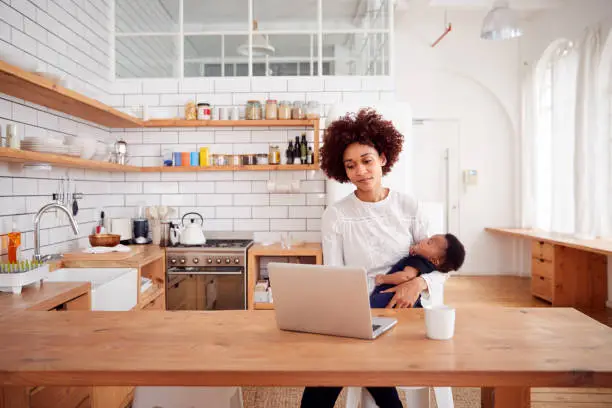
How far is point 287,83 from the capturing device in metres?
4.75

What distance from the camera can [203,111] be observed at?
454 centimetres

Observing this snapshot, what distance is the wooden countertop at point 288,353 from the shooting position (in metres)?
1.21

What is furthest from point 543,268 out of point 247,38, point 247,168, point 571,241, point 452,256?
point 247,38

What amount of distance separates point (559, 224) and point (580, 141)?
1.13 meters

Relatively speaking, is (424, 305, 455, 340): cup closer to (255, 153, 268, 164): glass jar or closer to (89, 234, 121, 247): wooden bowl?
(89, 234, 121, 247): wooden bowl

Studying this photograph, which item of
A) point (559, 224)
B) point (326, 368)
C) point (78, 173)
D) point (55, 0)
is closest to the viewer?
point (326, 368)

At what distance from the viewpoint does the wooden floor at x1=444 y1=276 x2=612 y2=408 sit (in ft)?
9.64

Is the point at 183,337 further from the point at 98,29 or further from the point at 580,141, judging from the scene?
the point at 580,141

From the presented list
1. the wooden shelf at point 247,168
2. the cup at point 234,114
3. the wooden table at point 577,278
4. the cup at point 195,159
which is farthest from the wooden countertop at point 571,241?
the cup at point 195,159

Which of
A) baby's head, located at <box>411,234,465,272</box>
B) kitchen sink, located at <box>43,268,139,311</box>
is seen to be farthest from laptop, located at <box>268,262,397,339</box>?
kitchen sink, located at <box>43,268,139,311</box>

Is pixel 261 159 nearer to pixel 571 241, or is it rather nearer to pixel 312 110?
pixel 312 110

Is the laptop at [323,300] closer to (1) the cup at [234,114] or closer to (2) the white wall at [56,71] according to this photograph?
(2) the white wall at [56,71]

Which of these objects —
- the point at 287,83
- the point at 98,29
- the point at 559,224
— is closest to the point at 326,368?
the point at 287,83

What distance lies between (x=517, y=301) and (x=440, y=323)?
15.1ft
